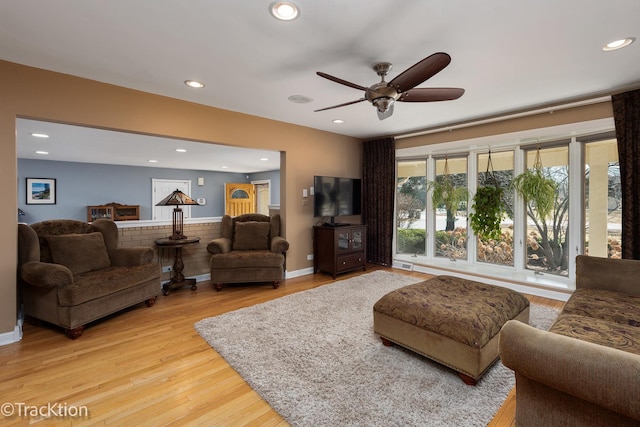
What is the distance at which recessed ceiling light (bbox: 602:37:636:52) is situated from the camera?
2.08 m

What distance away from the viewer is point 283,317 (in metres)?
2.92

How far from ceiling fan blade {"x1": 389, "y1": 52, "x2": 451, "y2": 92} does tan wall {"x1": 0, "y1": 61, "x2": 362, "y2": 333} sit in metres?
2.39

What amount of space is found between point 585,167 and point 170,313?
5.08m

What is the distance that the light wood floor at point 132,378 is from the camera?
1.60 meters

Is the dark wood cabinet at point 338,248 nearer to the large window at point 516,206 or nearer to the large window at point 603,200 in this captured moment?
the large window at point 516,206

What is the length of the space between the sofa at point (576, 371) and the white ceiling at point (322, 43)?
188 cm

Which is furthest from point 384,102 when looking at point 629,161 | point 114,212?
point 114,212

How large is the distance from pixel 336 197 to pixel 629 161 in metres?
3.46

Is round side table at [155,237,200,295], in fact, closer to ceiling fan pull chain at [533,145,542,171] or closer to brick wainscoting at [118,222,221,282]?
brick wainscoting at [118,222,221,282]

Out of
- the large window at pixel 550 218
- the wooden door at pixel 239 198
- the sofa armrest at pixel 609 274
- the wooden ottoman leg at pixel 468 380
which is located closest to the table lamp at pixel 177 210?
the wooden ottoman leg at pixel 468 380

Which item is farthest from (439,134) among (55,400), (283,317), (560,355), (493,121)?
(55,400)

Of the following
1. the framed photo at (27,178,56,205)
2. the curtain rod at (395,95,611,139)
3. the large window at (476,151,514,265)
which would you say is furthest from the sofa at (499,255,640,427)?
the framed photo at (27,178,56,205)

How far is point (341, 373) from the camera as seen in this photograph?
1.98m

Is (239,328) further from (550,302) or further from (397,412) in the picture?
(550,302)
